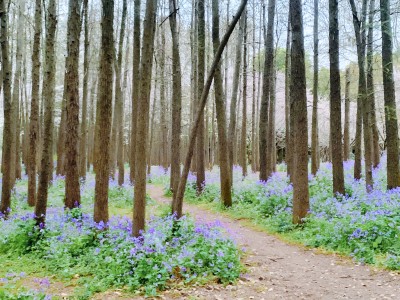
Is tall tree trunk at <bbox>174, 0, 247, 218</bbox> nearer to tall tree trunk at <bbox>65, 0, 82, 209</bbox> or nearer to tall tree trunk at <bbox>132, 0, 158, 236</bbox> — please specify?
tall tree trunk at <bbox>132, 0, 158, 236</bbox>

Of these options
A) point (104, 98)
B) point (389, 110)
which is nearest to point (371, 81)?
point (389, 110)

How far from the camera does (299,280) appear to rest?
5.83 m

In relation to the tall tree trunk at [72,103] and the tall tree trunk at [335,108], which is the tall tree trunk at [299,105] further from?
the tall tree trunk at [72,103]

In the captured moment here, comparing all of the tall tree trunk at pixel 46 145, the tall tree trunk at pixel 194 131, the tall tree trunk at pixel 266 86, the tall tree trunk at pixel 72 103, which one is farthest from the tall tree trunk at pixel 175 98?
the tall tree trunk at pixel 46 145

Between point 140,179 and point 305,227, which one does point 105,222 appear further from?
point 305,227

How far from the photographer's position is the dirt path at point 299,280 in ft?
16.8

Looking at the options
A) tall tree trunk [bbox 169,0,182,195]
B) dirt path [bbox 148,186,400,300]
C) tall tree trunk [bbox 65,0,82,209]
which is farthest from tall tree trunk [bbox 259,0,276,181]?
tall tree trunk [bbox 65,0,82,209]

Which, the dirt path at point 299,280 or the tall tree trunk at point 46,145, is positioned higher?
the tall tree trunk at point 46,145

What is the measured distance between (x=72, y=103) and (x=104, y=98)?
2607mm

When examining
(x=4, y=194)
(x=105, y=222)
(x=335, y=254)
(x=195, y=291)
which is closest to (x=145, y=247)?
(x=195, y=291)

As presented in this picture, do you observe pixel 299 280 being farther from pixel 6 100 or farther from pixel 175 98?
pixel 6 100

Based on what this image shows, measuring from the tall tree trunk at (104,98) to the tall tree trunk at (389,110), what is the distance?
757cm

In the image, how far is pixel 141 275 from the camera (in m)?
5.25

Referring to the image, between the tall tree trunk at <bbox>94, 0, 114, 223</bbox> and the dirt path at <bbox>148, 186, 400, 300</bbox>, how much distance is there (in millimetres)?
2869
